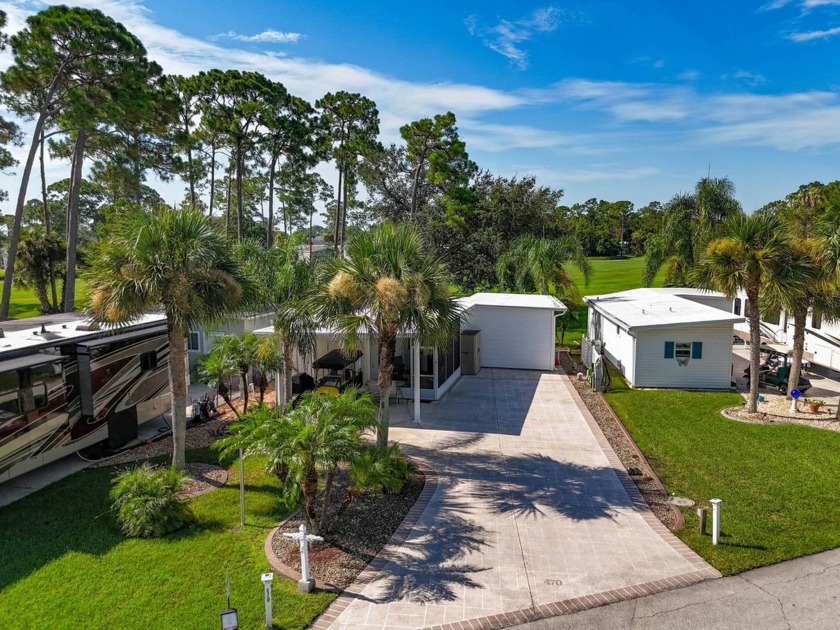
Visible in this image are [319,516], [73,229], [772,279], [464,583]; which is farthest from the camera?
[73,229]

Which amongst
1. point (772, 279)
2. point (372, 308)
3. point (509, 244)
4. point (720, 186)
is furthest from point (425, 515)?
point (720, 186)

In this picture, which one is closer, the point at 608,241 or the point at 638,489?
the point at 638,489

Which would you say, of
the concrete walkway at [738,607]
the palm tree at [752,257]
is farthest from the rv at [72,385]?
the palm tree at [752,257]

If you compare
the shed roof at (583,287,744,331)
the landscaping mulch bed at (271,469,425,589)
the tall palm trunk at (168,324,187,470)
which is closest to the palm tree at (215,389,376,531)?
the landscaping mulch bed at (271,469,425,589)

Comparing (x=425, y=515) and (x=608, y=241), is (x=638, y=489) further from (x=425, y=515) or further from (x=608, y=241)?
(x=608, y=241)

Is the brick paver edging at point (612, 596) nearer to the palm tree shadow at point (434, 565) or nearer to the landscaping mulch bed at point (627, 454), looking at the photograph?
the landscaping mulch bed at point (627, 454)

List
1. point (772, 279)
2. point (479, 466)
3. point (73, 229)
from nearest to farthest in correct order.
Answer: point (479, 466) → point (772, 279) → point (73, 229)

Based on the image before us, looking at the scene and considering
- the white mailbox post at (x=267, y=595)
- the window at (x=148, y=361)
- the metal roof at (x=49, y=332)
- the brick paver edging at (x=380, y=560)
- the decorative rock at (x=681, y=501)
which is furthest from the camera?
the window at (x=148, y=361)

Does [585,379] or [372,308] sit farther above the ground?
[372,308]
